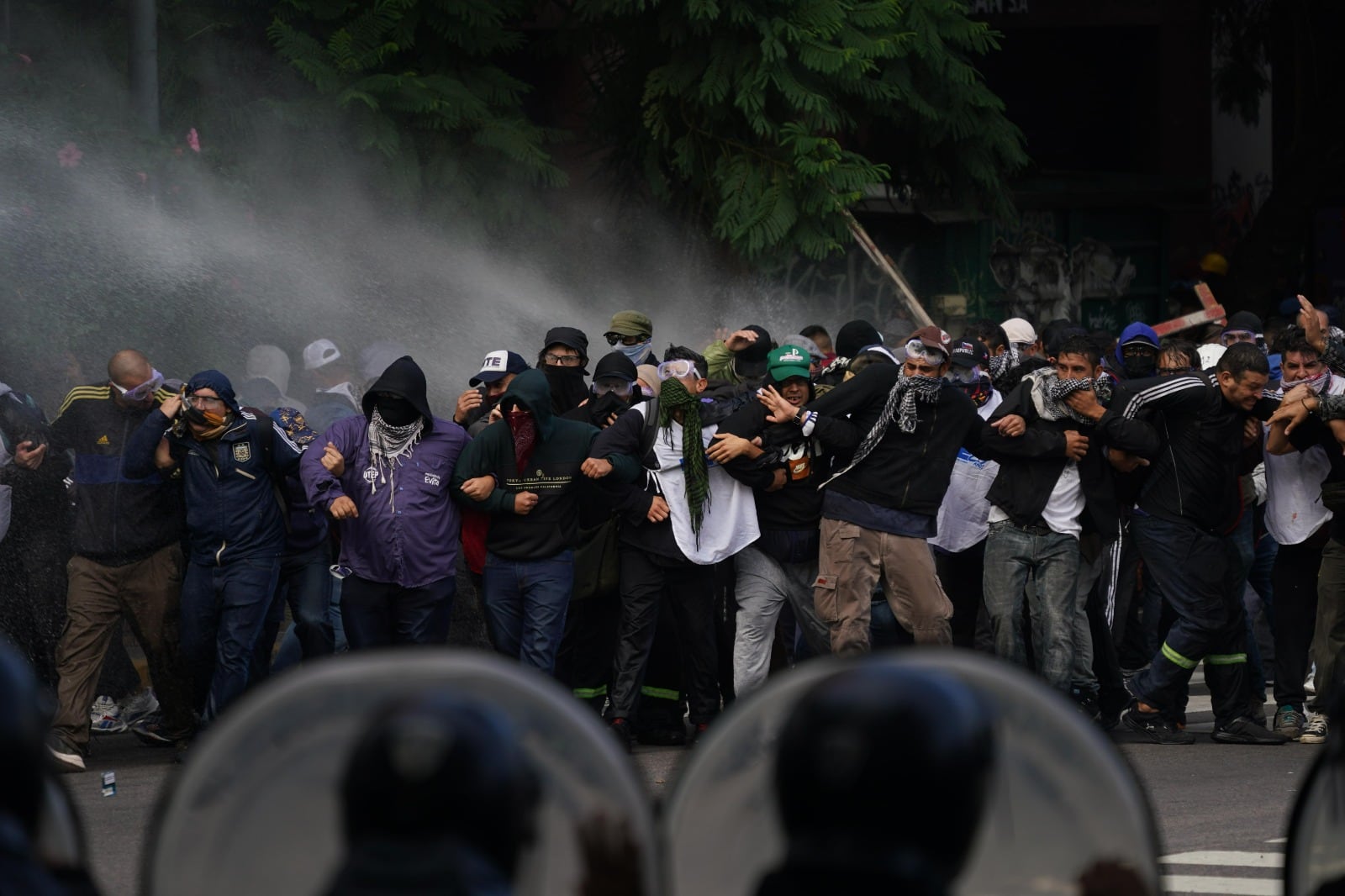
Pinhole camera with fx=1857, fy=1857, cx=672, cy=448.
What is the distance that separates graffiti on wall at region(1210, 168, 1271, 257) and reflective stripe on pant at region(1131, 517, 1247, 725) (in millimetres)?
11520

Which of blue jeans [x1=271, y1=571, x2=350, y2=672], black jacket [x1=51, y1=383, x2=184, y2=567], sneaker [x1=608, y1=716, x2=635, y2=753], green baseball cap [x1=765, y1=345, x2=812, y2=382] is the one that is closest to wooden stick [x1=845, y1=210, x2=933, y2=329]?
green baseball cap [x1=765, y1=345, x2=812, y2=382]

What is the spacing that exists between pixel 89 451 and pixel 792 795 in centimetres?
669

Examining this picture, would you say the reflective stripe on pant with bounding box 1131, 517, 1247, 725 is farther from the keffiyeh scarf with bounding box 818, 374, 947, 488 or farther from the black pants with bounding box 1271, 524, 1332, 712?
the keffiyeh scarf with bounding box 818, 374, 947, 488

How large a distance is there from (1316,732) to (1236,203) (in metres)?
11.9

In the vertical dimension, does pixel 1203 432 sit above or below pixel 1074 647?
above

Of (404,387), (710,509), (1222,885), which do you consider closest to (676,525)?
(710,509)

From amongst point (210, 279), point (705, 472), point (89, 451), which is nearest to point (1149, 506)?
point (705, 472)

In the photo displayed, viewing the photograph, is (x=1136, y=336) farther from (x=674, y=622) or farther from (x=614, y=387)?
(x=674, y=622)

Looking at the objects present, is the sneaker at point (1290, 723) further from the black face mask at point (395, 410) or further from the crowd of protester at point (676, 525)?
the black face mask at point (395, 410)

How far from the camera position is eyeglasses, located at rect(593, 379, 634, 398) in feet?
28.9

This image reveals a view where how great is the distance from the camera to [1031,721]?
2.22m

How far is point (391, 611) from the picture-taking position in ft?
25.3

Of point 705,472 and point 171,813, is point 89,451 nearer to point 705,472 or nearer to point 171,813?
point 705,472

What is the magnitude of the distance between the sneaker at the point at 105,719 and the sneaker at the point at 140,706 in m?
0.04
